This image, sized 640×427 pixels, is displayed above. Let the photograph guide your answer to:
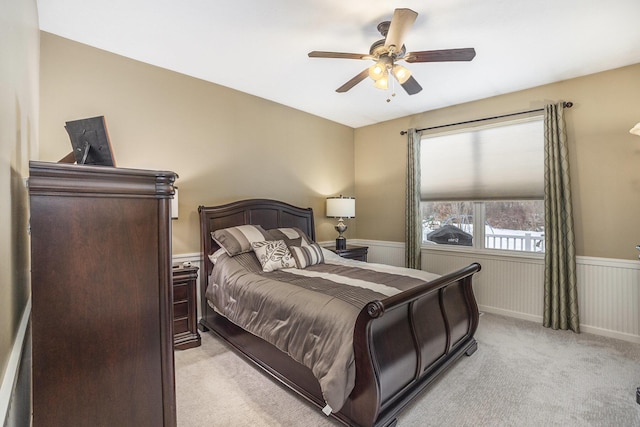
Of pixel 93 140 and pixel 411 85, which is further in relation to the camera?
pixel 411 85

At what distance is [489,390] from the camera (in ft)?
7.14

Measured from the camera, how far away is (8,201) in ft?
3.20

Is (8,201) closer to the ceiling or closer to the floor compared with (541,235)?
closer to the ceiling

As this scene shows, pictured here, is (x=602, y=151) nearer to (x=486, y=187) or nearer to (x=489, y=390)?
(x=486, y=187)

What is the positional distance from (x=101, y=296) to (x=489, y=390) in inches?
96.1

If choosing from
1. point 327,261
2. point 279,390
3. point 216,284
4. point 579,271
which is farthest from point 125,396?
point 579,271

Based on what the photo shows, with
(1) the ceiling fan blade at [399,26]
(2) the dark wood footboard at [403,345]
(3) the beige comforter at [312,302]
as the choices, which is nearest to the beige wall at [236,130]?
(3) the beige comforter at [312,302]

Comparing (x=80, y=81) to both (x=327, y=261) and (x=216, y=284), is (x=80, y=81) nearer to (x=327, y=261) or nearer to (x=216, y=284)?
(x=216, y=284)

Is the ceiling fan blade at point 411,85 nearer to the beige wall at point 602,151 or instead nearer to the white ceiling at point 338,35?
the white ceiling at point 338,35

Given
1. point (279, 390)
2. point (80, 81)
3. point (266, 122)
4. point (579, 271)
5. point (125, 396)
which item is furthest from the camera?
point (266, 122)

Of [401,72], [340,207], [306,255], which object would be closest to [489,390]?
[306,255]

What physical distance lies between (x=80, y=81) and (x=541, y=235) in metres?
4.85

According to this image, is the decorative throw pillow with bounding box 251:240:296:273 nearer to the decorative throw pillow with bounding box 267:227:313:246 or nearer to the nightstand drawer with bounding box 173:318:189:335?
the decorative throw pillow with bounding box 267:227:313:246

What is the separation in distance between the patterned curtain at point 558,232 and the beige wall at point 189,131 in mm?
2756
